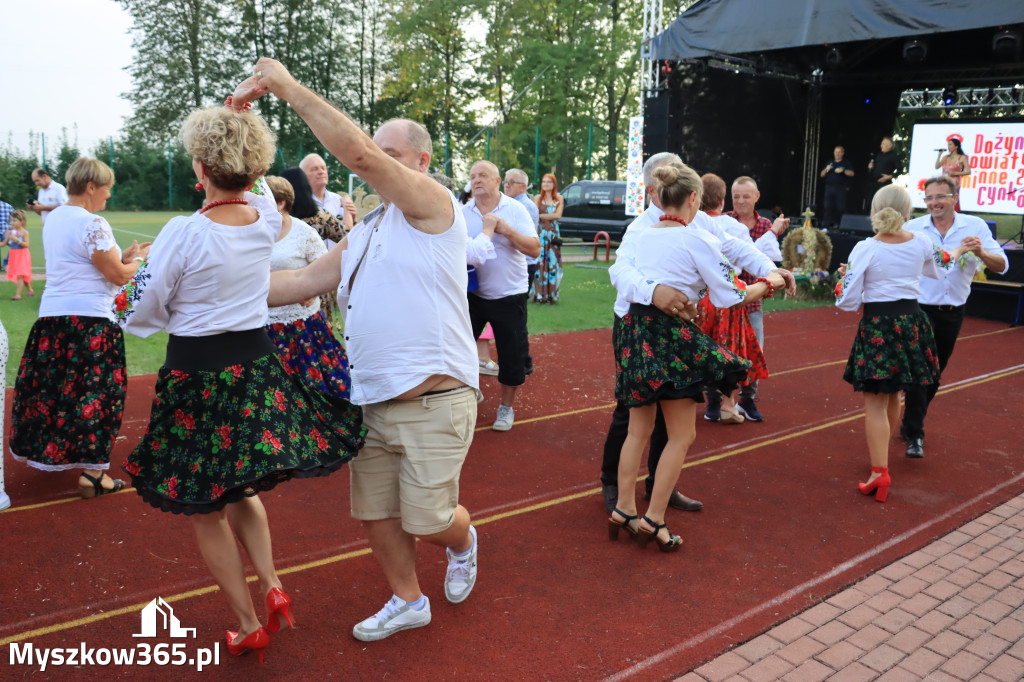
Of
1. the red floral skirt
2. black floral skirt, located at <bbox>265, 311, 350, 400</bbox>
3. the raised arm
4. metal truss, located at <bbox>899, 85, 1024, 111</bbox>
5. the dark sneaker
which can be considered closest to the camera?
the raised arm

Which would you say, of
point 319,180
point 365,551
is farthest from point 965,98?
point 365,551

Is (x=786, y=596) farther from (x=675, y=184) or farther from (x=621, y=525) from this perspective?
(x=675, y=184)

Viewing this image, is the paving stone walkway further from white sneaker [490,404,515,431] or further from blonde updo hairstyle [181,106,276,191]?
white sneaker [490,404,515,431]

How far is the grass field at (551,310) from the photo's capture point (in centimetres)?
784

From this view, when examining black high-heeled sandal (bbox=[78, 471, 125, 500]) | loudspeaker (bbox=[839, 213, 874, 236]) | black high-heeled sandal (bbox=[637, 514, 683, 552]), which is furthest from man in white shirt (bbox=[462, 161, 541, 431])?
loudspeaker (bbox=[839, 213, 874, 236])

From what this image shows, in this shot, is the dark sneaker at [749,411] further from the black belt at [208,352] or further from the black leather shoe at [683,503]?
the black belt at [208,352]

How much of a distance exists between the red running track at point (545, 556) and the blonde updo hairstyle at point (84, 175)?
5.34ft

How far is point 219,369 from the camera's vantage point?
8.55 feet

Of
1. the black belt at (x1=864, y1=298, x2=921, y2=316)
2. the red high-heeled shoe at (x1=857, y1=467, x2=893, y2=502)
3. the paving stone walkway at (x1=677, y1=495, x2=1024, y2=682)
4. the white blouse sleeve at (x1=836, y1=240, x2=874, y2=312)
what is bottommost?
the paving stone walkway at (x1=677, y1=495, x2=1024, y2=682)

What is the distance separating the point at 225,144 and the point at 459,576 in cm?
184

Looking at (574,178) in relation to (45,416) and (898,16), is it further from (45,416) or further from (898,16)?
(45,416)

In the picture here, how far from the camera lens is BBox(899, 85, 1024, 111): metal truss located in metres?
15.3

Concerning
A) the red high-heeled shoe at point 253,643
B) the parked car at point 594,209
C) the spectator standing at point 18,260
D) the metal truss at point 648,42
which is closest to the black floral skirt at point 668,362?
the red high-heeled shoe at point 253,643

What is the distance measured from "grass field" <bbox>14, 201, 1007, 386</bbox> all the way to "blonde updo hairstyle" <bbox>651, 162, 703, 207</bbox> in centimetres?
535
